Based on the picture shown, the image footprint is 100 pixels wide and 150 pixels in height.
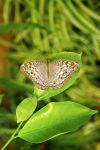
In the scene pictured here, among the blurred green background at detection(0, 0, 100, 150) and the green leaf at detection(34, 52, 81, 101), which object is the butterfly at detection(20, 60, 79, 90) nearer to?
the green leaf at detection(34, 52, 81, 101)

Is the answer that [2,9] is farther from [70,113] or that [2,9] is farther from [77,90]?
[70,113]

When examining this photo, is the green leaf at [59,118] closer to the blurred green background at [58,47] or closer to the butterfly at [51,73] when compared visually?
the butterfly at [51,73]

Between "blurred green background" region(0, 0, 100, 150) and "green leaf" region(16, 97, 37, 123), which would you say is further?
"blurred green background" region(0, 0, 100, 150)

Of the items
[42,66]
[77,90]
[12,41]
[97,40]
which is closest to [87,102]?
[77,90]

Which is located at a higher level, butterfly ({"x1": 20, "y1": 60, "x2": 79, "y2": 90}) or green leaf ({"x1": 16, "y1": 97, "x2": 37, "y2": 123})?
butterfly ({"x1": 20, "y1": 60, "x2": 79, "y2": 90})

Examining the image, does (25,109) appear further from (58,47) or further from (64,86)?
(58,47)

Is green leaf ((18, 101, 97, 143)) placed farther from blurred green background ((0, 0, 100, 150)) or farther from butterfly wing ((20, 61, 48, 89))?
blurred green background ((0, 0, 100, 150))

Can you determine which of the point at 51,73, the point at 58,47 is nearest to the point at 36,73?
the point at 51,73

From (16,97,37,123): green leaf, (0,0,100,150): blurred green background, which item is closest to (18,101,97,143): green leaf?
(16,97,37,123): green leaf
